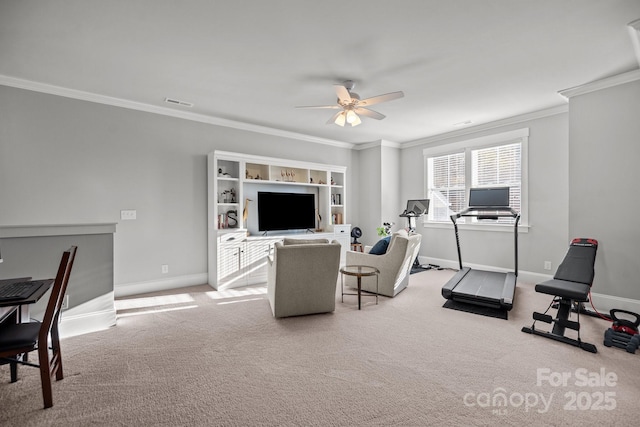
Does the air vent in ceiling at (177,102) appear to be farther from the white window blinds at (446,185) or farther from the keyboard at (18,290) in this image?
the white window blinds at (446,185)

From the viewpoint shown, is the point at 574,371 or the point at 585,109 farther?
the point at 585,109

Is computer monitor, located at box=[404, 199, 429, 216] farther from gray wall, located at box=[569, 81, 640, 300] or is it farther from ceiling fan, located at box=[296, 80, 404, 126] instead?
ceiling fan, located at box=[296, 80, 404, 126]

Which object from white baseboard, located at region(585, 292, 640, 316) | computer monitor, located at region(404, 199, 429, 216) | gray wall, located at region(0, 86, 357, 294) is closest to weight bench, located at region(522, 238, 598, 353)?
white baseboard, located at region(585, 292, 640, 316)

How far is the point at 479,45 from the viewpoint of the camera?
9.71 feet

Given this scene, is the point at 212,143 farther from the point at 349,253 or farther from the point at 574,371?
the point at 574,371

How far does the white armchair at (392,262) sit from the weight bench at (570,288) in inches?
61.9

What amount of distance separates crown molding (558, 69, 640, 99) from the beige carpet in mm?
2815

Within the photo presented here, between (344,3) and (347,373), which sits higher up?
(344,3)

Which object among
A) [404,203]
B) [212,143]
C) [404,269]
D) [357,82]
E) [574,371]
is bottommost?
[574,371]

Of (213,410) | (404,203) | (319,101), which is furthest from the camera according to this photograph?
(404,203)

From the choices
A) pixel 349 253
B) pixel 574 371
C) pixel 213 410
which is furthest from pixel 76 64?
pixel 574 371

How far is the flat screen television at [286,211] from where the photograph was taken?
5.66 metres

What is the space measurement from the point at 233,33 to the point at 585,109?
14.2 ft

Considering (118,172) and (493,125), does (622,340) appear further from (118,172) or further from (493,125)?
(118,172)
